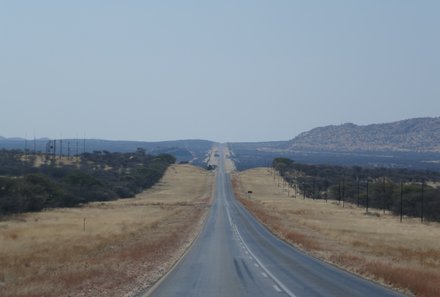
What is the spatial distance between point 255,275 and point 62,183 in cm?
9346

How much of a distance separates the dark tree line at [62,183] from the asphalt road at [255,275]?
4895 cm

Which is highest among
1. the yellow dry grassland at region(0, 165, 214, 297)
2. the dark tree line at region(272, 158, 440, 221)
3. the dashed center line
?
the dashed center line

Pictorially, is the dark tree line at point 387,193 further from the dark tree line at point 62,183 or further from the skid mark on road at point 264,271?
the skid mark on road at point 264,271

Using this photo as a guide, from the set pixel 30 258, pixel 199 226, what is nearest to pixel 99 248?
pixel 30 258

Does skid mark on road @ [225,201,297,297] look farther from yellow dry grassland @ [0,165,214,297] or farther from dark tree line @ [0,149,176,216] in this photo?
dark tree line @ [0,149,176,216]

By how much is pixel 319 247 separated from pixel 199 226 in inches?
915

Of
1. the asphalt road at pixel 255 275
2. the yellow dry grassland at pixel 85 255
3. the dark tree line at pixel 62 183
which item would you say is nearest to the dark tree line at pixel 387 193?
the dark tree line at pixel 62 183

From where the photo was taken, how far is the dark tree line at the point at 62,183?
283ft

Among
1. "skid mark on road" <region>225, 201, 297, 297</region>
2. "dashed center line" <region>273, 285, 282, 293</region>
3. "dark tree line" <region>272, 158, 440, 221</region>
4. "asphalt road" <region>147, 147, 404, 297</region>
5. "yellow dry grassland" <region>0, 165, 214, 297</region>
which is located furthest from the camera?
"dark tree line" <region>272, 158, 440, 221</region>

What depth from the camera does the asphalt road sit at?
64.7 feet

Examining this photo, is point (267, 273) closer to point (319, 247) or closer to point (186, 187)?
point (319, 247)

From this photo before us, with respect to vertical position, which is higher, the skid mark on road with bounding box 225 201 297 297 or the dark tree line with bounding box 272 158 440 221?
the skid mark on road with bounding box 225 201 297 297

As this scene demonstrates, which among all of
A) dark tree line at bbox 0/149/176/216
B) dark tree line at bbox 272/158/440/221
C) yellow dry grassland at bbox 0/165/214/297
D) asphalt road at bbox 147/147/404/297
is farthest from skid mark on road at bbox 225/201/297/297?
dark tree line at bbox 272/158/440/221

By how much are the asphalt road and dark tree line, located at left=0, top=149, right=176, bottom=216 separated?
161ft
